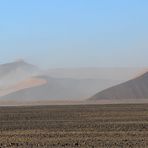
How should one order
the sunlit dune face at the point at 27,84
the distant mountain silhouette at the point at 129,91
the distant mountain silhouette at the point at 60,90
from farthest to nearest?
1. the sunlit dune face at the point at 27,84
2. the distant mountain silhouette at the point at 60,90
3. the distant mountain silhouette at the point at 129,91

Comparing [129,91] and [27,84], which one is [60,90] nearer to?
[27,84]

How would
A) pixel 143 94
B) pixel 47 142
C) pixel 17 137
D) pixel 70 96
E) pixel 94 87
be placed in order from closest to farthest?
pixel 47 142, pixel 17 137, pixel 143 94, pixel 70 96, pixel 94 87

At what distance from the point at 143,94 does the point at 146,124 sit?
311 ft

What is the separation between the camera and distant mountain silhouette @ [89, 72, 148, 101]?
128 m

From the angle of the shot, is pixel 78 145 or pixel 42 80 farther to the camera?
pixel 42 80

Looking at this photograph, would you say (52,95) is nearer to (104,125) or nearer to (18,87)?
(18,87)

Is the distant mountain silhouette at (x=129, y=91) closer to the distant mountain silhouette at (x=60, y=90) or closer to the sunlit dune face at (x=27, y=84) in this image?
the distant mountain silhouette at (x=60, y=90)

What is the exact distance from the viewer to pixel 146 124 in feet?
115

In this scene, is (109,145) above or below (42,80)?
below

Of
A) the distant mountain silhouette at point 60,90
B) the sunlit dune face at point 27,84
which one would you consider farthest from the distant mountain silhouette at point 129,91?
the sunlit dune face at point 27,84

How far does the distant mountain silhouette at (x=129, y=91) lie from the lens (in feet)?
420

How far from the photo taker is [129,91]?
13338cm

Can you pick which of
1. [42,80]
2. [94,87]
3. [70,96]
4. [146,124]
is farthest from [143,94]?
[146,124]

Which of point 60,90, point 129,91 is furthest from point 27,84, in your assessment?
point 129,91
